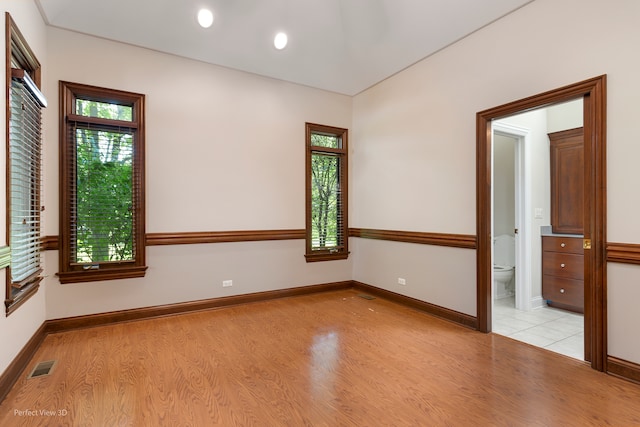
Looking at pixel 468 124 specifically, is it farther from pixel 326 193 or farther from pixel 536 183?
pixel 326 193

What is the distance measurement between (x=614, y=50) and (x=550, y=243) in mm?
2434

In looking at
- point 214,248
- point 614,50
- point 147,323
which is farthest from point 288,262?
point 614,50

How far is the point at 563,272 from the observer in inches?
152

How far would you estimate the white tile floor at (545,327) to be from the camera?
9.33ft

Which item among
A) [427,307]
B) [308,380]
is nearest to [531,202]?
[427,307]

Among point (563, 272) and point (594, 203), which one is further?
point (563, 272)

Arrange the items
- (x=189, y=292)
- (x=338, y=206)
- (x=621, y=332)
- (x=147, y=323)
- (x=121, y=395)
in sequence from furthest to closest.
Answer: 1. (x=338, y=206)
2. (x=189, y=292)
3. (x=147, y=323)
4. (x=621, y=332)
5. (x=121, y=395)

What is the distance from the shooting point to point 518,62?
2830 millimetres

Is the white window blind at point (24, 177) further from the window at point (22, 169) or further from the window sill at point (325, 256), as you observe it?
the window sill at point (325, 256)

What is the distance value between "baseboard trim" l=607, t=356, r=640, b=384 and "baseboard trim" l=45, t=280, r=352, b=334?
3.13 metres

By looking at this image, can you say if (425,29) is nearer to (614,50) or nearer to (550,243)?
(614,50)

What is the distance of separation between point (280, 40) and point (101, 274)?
121 inches

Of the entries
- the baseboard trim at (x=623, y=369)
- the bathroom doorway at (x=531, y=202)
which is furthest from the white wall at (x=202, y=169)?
the baseboard trim at (x=623, y=369)

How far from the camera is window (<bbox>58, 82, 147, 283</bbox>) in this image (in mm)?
3148
